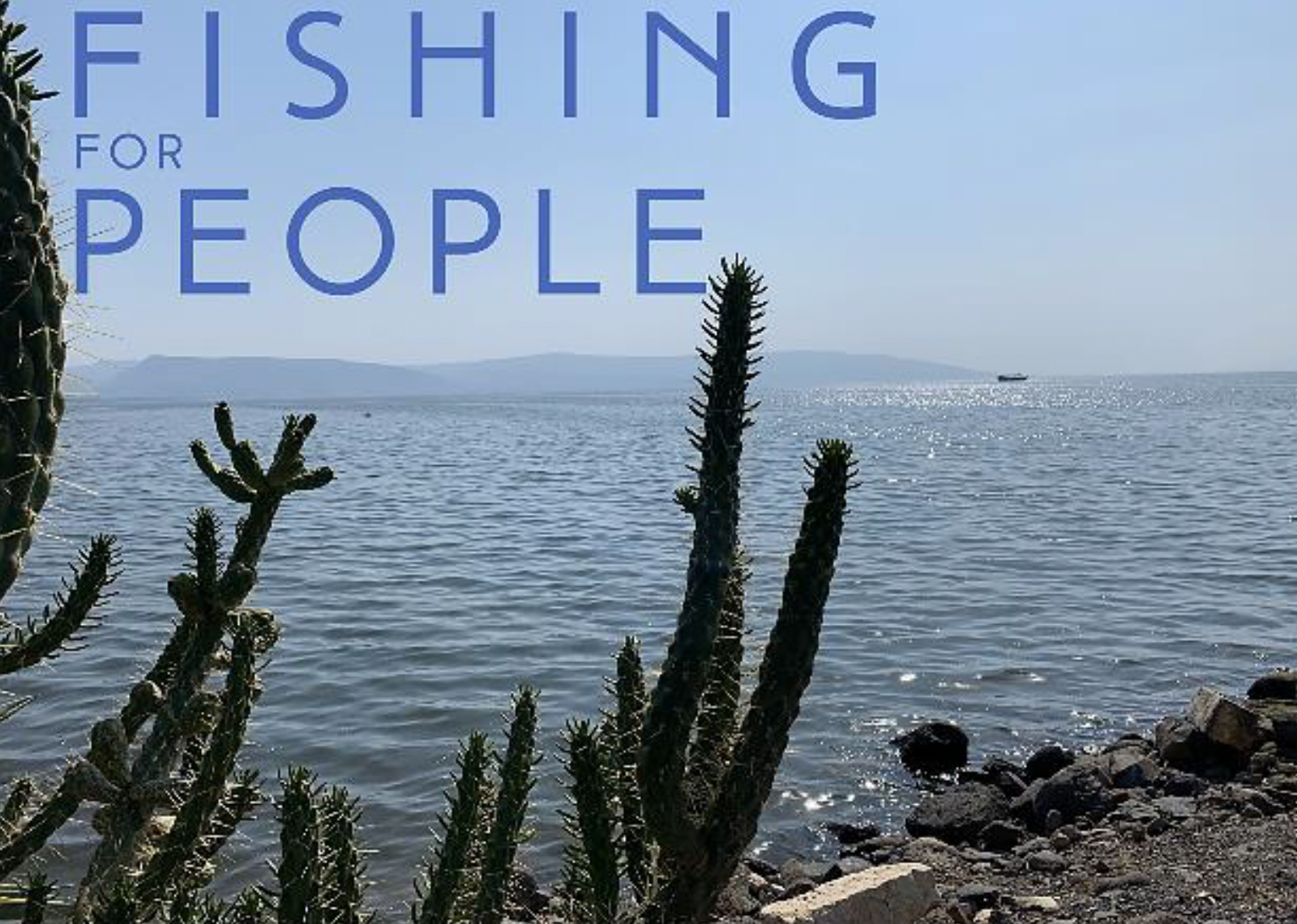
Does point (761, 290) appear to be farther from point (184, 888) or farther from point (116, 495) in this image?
point (116, 495)

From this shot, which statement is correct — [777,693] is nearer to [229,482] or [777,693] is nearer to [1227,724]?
[229,482]

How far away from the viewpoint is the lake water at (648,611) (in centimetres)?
1616

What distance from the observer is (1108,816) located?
46.7 ft

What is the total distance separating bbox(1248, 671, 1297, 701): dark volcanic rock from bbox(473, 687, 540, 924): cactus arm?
52.0 ft

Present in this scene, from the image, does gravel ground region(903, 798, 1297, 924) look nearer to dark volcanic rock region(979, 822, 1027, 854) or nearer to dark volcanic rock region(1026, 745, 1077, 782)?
dark volcanic rock region(979, 822, 1027, 854)

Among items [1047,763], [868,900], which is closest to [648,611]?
[1047,763]

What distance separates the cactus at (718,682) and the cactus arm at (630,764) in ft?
0.21

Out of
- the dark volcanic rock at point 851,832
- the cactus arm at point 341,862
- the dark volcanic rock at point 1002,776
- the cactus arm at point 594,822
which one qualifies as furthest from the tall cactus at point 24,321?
the dark volcanic rock at point 1002,776

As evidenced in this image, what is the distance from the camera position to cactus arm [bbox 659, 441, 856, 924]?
190 inches

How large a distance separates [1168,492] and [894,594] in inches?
973

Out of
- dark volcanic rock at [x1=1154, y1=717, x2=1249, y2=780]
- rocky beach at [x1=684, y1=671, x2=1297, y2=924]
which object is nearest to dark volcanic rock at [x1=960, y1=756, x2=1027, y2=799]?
rocky beach at [x1=684, y1=671, x2=1297, y2=924]

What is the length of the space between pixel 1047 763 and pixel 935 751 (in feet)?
4.57

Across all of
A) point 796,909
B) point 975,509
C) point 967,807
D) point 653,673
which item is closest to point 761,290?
point 653,673

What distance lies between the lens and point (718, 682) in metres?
5.27
